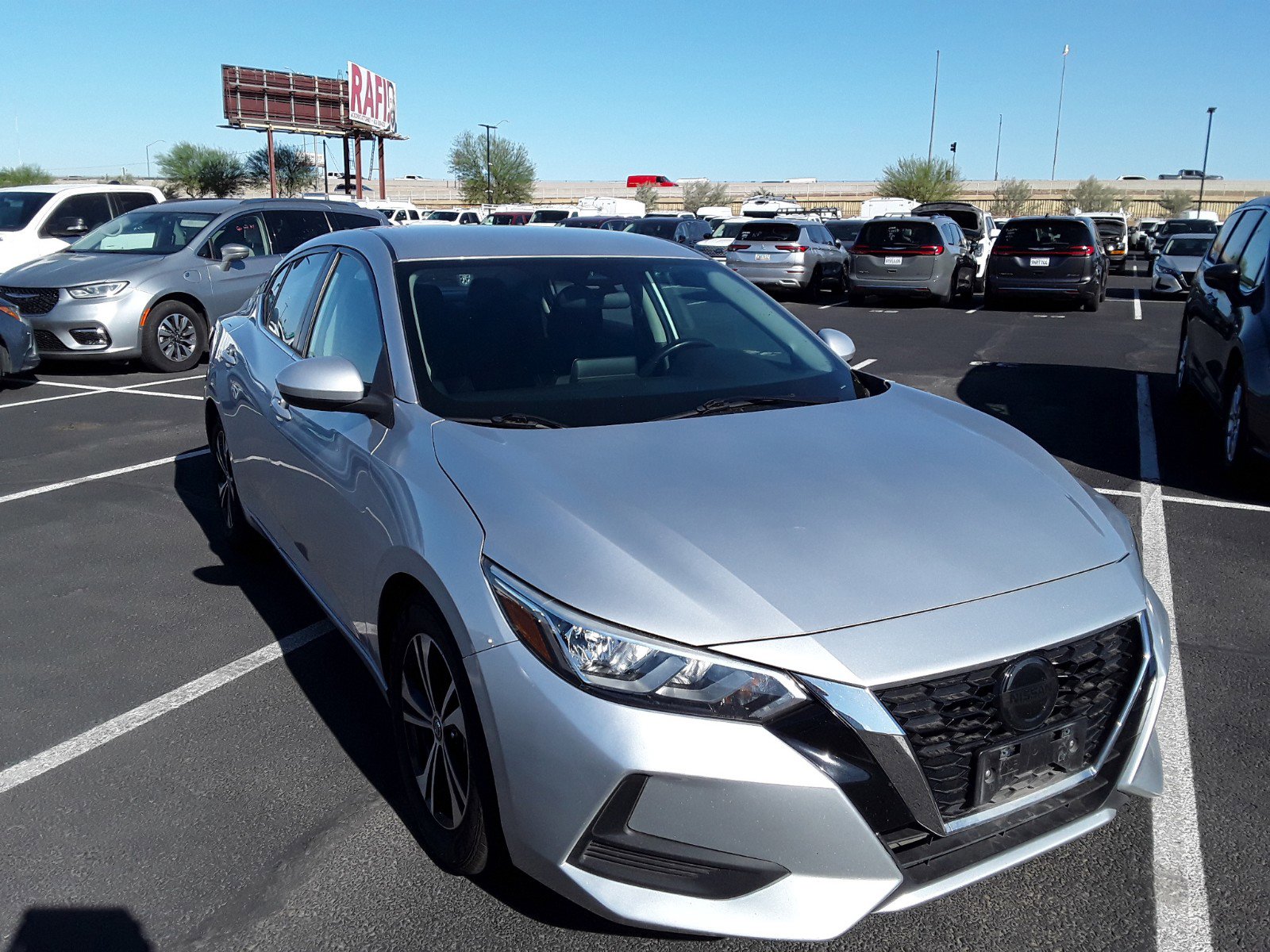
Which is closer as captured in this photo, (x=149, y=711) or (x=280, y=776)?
(x=280, y=776)

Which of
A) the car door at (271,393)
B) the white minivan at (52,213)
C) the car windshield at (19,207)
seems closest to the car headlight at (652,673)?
the car door at (271,393)

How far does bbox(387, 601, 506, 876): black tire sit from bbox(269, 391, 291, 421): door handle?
141 cm

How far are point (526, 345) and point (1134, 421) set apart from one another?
6.97 meters

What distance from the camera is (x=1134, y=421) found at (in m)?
8.70

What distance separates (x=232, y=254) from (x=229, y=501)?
6559mm

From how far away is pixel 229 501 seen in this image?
517cm

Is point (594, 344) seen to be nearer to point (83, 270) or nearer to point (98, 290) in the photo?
point (98, 290)

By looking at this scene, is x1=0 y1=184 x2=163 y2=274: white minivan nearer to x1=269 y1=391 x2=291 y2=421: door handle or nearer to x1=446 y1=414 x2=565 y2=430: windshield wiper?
x1=269 y1=391 x2=291 y2=421: door handle

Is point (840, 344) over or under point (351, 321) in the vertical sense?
under

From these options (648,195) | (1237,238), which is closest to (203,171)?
(648,195)

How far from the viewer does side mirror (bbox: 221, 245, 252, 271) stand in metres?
10.8

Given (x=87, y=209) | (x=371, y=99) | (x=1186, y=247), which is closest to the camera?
(x=87, y=209)

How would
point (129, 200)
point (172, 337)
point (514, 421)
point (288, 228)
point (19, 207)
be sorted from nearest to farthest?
point (514, 421), point (172, 337), point (288, 228), point (19, 207), point (129, 200)

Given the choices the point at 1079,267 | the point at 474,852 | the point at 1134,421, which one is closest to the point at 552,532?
the point at 474,852
